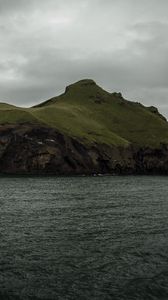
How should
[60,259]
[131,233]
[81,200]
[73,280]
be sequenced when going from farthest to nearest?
[81,200] → [131,233] → [60,259] → [73,280]

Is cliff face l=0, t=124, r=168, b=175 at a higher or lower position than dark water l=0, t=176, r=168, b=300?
higher

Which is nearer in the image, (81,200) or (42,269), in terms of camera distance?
(42,269)

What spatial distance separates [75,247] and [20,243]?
4.99 m

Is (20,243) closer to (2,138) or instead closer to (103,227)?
(103,227)

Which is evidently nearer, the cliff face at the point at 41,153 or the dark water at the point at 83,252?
the dark water at the point at 83,252

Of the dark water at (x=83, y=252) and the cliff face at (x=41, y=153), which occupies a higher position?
the cliff face at (x=41, y=153)

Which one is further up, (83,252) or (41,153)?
(41,153)

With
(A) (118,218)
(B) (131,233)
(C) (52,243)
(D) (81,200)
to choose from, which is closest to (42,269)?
(C) (52,243)

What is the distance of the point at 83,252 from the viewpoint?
37.9 meters

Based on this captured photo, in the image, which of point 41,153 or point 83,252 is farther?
point 41,153

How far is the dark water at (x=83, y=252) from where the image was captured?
2844 centimetres

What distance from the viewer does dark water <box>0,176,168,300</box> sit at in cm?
2844

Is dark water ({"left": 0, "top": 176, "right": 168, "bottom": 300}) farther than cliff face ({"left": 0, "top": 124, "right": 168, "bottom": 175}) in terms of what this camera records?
No

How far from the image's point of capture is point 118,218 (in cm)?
5616
